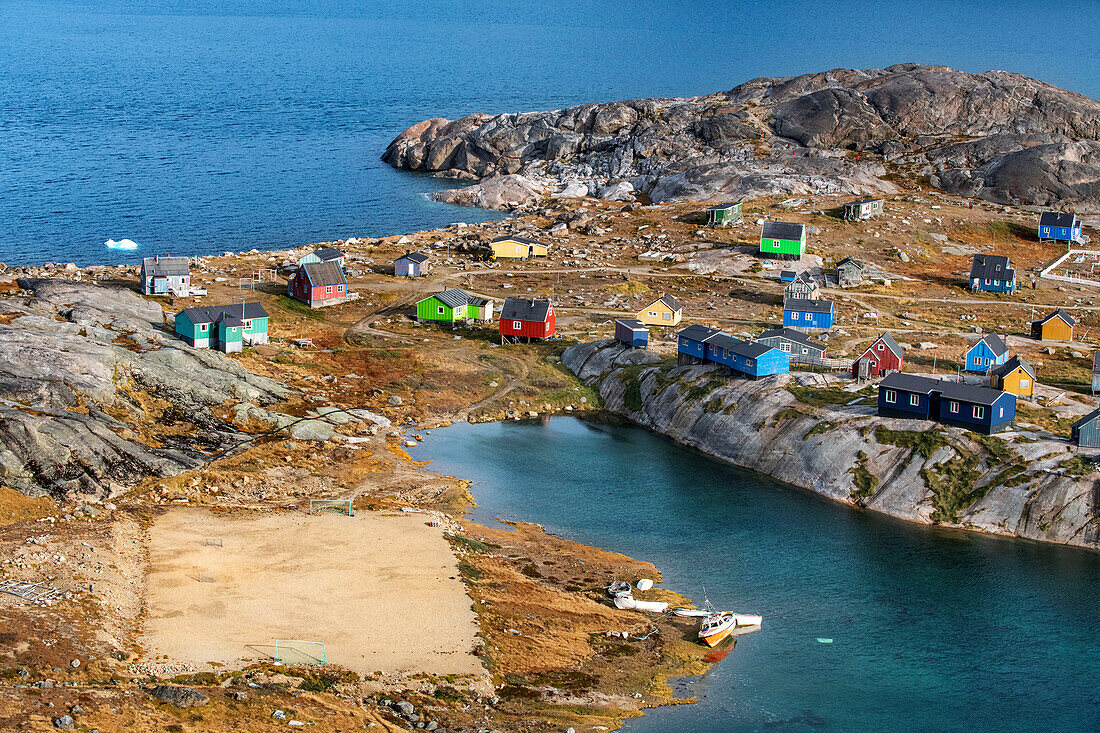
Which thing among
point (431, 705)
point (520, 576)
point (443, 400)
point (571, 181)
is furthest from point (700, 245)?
point (431, 705)

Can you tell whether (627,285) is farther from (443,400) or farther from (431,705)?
(431,705)

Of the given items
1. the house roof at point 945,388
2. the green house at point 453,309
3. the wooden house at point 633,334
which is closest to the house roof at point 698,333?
the wooden house at point 633,334

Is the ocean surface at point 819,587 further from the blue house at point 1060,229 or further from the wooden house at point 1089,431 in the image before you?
the blue house at point 1060,229

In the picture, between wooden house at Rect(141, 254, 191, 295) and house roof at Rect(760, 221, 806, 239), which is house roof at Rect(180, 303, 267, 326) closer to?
wooden house at Rect(141, 254, 191, 295)

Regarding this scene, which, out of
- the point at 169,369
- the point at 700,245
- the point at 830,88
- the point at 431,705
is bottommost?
the point at 431,705

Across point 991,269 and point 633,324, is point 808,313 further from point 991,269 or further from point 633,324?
point 991,269

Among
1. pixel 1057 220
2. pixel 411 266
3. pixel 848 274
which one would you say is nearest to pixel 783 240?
pixel 848 274
